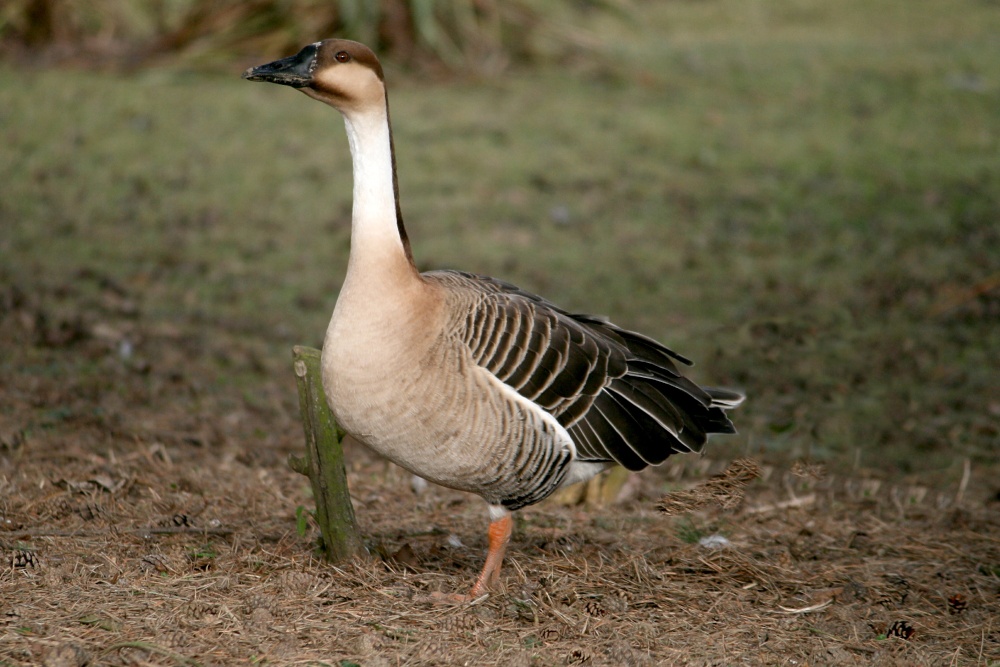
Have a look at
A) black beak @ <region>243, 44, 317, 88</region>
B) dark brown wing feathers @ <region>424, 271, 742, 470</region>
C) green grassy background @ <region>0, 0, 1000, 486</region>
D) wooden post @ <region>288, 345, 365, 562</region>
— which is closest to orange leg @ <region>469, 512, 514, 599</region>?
dark brown wing feathers @ <region>424, 271, 742, 470</region>

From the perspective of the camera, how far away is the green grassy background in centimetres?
656

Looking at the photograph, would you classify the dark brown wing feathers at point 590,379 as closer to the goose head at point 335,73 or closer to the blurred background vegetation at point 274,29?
the goose head at point 335,73

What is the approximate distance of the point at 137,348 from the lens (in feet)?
21.2

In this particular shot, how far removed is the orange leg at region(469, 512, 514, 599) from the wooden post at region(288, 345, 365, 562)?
50 cm

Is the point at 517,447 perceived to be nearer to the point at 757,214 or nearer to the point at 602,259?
the point at 602,259

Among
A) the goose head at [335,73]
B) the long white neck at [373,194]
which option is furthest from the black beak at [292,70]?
the long white neck at [373,194]

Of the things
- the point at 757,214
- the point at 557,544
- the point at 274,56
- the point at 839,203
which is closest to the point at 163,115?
the point at 274,56

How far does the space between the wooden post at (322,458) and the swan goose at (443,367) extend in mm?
211

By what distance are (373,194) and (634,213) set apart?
543 cm

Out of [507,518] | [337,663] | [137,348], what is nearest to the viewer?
[337,663]

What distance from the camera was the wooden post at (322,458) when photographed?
382 centimetres

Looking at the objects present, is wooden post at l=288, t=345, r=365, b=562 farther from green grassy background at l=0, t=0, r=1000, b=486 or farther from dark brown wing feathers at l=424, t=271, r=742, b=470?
green grassy background at l=0, t=0, r=1000, b=486

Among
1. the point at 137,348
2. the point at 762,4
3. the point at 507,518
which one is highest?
the point at 762,4

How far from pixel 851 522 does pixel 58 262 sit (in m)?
5.40
